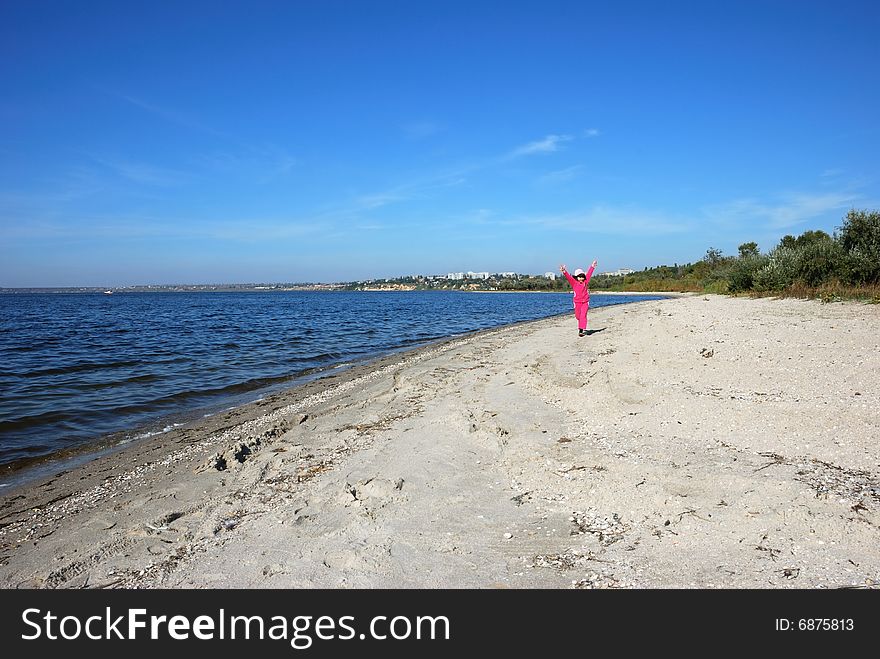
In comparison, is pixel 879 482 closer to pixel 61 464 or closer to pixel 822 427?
pixel 822 427

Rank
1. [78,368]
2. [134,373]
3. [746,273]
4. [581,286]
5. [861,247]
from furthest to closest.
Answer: [746,273] < [861,247] < [581,286] < [78,368] < [134,373]

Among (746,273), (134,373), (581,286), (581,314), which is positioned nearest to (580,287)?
(581,286)

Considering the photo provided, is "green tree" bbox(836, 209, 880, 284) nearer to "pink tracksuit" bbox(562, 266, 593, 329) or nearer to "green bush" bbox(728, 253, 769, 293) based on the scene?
"green bush" bbox(728, 253, 769, 293)

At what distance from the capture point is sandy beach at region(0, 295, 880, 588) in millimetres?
3152

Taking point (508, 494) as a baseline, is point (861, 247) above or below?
above

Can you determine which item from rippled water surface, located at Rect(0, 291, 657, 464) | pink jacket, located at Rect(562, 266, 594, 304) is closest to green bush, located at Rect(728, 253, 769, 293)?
pink jacket, located at Rect(562, 266, 594, 304)

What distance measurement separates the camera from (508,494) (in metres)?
4.37

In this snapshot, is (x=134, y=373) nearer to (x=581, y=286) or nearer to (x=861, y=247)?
(x=581, y=286)

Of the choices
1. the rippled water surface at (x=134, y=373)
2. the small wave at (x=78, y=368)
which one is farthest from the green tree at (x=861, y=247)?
the small wave at (x=78, y=368)

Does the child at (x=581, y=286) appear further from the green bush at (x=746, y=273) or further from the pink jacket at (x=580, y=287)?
the green bush at (x=746, y=273)

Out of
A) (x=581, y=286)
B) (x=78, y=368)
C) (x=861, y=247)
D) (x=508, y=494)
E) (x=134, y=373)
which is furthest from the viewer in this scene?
(x=861, y=247)

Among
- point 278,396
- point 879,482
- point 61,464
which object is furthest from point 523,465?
point 278,396
